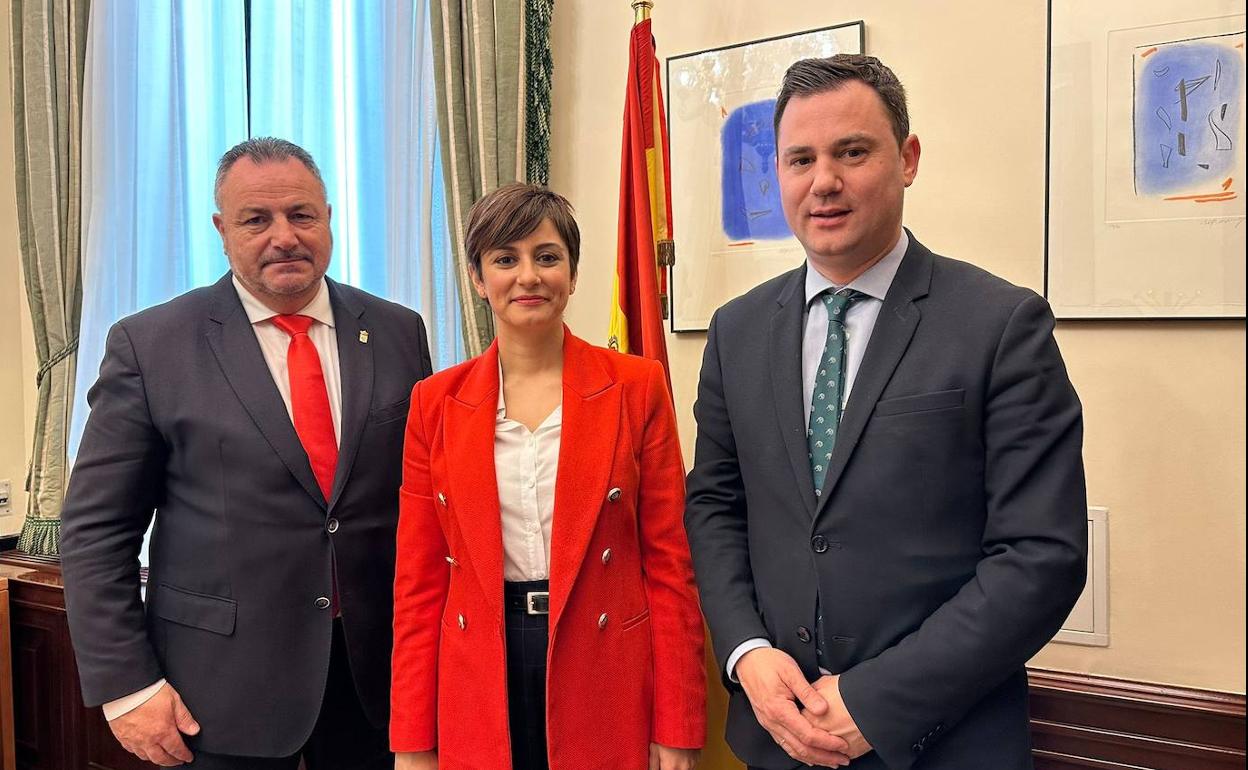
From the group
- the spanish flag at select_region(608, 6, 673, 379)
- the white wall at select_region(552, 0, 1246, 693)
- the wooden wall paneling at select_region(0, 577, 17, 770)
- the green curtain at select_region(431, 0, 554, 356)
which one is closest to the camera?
the white wall at select_region(552, 0, 1246, 693)

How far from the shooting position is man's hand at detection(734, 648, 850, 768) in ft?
4.13

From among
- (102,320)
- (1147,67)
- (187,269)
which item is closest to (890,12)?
(1147,67)

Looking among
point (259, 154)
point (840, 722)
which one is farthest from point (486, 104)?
point (840, 722)

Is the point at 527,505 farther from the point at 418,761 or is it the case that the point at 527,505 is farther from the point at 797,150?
the point at 797,150

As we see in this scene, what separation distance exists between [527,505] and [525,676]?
0.29m

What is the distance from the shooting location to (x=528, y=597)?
1522mm

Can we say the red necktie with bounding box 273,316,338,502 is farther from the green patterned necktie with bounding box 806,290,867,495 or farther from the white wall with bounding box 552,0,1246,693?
the white wall with bounding box 552,0,1246,693

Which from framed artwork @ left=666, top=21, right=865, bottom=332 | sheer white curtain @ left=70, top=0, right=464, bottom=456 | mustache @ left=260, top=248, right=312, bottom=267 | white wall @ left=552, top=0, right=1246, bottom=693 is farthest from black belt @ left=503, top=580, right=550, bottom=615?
sheer white curtain @ left=70, top=0, right=464, bottom=456

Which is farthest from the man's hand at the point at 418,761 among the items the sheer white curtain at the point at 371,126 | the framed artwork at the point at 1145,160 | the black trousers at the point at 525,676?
the framed artwork at the point at 1145,160

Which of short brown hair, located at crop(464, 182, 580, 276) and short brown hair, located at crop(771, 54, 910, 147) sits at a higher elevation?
short brown hair, located at crop(771, 54, 910, 147)

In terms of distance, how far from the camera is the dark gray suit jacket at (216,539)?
170 cm

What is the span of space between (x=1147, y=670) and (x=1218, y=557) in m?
0.29

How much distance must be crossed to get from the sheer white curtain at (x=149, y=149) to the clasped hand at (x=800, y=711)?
105 inches

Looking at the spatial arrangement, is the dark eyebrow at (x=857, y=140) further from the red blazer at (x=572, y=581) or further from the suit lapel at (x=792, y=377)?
the red blazer at (x=572, y=581)
